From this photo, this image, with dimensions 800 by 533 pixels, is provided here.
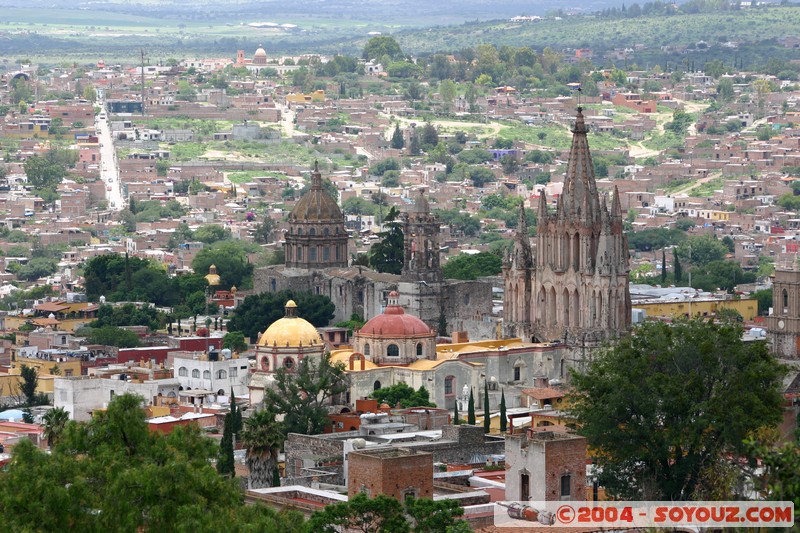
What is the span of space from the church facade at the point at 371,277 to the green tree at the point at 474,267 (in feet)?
17.2

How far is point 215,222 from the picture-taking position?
530 ft

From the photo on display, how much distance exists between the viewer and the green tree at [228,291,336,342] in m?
96.4

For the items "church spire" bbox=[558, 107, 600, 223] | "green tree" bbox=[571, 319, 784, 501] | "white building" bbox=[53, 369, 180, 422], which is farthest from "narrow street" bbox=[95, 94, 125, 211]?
"green tree" bbox=[571, 319, 784, 501]

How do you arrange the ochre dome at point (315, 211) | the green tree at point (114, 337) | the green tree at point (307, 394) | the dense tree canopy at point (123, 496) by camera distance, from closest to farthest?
the dense tree canopy at point (123, 496) → the green tree at point (307, 394) → the green tree at point (114, 337) → the ochre dome at point (315, 211)

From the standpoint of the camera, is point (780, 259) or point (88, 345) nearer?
point (88, 345)

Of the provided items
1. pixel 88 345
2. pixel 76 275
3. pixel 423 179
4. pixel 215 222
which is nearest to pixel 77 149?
pixel 423 179

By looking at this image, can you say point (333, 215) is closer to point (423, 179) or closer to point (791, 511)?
point (791, 511)

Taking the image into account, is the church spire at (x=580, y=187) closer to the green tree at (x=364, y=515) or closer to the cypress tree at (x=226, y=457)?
the cypress tree at (x=226, y=457)

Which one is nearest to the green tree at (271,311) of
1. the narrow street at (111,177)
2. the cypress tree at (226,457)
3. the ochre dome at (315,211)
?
the ochre dome at (315,211)

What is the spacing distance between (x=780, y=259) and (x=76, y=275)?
32.9 m

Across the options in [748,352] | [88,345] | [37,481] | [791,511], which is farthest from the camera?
[88,345]

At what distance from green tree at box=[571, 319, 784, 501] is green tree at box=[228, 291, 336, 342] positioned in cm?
4012

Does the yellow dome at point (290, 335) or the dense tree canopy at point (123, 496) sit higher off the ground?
the dense tree canopy at point (123, 496)

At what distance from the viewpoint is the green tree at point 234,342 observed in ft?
295
